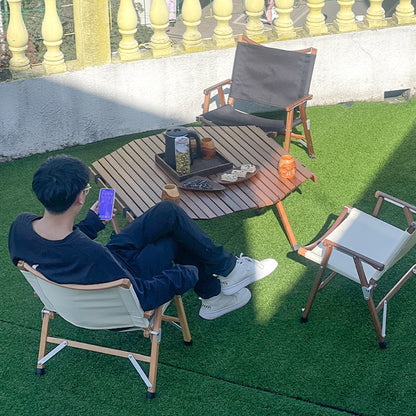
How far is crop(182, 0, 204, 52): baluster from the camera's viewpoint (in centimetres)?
619

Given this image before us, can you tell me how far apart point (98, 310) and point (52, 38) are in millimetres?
3274

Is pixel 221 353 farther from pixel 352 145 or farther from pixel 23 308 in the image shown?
pixel 352 145

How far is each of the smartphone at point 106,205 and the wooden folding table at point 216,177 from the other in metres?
0.45

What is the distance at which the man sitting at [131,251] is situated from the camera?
3111 millimetres

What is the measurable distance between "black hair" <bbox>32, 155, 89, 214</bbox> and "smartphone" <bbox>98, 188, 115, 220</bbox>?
26.1 inches

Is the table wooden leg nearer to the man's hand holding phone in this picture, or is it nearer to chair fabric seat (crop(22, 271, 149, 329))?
the man's hand holding phone

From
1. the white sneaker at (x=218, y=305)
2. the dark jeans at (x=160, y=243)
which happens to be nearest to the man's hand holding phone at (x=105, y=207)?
the dark jeans at (x=160, y=243)

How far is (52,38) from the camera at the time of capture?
5781 mm

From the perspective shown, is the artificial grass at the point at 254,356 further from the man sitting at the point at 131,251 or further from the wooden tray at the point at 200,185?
the wooden tray at the point at 200,185

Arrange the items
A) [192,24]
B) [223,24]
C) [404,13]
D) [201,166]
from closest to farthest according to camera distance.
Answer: [201,166], [192,24], [223,24], [404,13]

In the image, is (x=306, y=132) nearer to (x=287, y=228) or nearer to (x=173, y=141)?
(x=287, y=228)

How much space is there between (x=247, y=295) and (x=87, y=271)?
4.77 ft

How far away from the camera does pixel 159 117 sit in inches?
256

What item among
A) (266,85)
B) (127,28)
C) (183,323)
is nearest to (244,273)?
(183,323)
